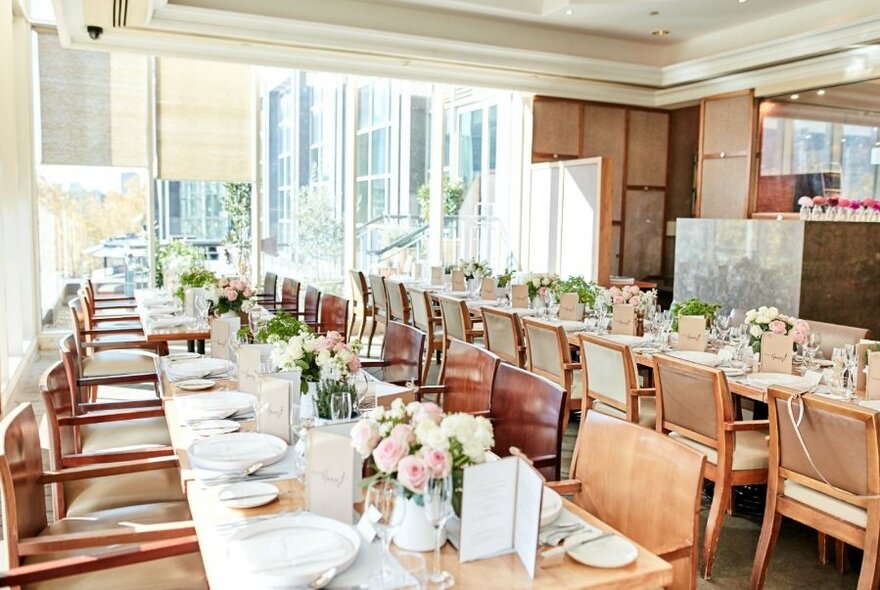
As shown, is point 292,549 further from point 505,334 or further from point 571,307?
point 571,307

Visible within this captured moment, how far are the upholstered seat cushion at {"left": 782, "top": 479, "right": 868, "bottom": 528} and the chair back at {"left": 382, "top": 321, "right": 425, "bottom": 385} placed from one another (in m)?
1.68

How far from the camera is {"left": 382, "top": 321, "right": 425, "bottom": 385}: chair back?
3.66 metres

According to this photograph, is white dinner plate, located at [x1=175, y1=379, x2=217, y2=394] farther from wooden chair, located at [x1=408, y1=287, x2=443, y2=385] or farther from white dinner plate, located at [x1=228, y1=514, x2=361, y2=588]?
wooden chair, located at [x1=408, y1=287, x2=443, y2=385]

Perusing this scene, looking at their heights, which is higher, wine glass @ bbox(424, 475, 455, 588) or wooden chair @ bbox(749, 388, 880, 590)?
wine glass @ bbox(424, 475, 455, 588)

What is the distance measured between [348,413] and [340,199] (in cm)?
751

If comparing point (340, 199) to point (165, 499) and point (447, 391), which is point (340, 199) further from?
point (165, 499)

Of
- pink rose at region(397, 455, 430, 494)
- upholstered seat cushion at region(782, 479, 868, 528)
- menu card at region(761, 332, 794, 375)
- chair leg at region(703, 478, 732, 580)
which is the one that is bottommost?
chair leg at region(703, 478, 732, 580)

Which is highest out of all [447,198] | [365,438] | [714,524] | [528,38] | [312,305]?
[528,38]

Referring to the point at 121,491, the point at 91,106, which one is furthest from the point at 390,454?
the point at 91,106

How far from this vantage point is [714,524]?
3158mm

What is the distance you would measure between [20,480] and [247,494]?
711 millimetres

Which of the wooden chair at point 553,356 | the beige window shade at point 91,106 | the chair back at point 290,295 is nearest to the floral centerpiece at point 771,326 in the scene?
the wooden chair at point 553,356

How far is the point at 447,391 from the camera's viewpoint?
11.4 ft

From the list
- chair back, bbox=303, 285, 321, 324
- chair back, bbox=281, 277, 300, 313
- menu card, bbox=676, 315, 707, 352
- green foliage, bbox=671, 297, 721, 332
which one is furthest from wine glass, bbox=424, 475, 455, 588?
chair back, bbox=281, 277, 300, 313
